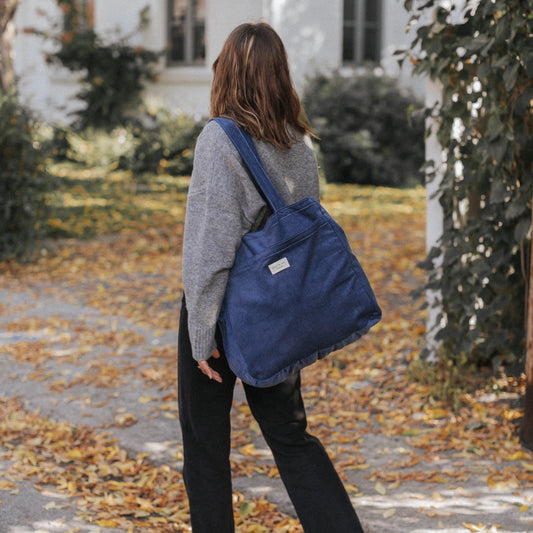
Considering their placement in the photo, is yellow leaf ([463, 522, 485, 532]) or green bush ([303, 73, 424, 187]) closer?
yellow leaf ([463, 522, 485, 532])

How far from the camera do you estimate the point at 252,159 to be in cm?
219

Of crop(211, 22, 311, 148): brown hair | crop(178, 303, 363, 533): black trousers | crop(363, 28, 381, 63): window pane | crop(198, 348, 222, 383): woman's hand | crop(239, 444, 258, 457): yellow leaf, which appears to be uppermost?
crop(363, 28, 381, 63): window pane

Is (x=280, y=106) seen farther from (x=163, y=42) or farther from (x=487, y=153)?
(x=163, y=42)

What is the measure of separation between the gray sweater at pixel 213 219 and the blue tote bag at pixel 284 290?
0.03 metres

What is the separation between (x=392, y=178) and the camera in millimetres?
13648

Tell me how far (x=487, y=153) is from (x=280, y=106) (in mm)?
1502

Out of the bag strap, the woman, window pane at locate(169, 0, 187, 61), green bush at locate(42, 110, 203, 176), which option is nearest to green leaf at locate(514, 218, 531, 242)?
the woman

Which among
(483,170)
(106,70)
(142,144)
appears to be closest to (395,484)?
(483,170)

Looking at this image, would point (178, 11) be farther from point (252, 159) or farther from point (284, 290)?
point (284, 290)

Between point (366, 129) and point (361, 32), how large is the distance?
9.54 feet

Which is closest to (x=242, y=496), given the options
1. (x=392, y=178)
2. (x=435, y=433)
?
(x=435, y=433)

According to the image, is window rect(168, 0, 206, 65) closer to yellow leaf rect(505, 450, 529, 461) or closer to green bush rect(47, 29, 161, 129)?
green bush rect(47, 29, 161, 129)

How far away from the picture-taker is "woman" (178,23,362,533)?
2182 millimetres

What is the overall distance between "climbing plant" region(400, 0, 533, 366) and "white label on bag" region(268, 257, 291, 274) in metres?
1.60
